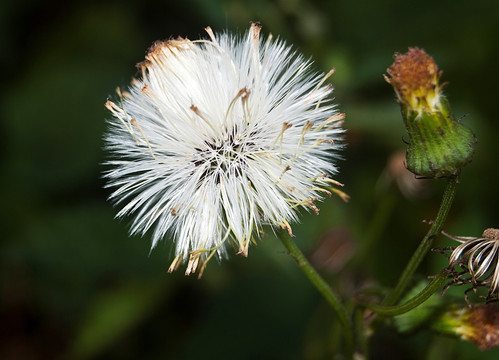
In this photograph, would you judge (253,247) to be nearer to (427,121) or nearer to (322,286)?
(322,286)

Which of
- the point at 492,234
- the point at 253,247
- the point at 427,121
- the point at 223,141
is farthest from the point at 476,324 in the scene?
the point at 253,247

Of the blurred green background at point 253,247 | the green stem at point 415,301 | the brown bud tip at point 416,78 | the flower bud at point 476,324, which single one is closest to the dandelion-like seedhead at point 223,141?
the brown bud tip at point 416,78

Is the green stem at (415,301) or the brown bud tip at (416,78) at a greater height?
the brown bud tip at (416,78)

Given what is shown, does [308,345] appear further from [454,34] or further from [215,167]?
[454,34]

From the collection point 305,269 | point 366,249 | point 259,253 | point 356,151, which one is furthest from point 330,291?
point 356,151

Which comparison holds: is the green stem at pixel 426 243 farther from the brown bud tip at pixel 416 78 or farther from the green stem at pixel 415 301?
the brown bud tip at pixel 416 78
